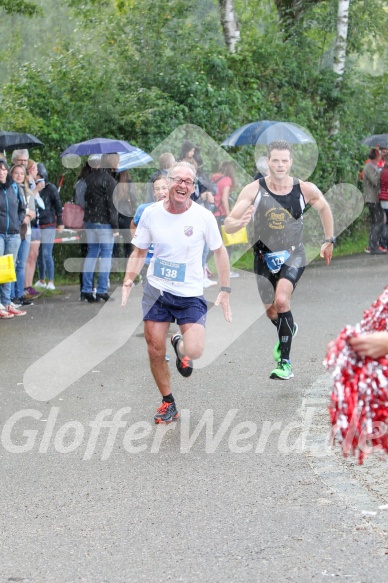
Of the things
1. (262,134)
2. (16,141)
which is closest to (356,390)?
(16,141)

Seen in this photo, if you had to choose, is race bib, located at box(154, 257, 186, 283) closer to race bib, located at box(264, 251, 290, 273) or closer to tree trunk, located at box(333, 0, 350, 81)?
race bib, located at box(264, 251, 290, 273)

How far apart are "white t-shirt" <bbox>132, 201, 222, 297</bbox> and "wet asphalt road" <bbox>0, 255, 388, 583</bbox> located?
99 centimetres

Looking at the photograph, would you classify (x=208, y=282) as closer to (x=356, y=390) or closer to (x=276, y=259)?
(x=276, y=259)

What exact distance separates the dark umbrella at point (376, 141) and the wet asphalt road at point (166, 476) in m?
10.5

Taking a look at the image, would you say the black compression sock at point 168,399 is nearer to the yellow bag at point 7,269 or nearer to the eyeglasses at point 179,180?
the eyeglasses at point 179,180

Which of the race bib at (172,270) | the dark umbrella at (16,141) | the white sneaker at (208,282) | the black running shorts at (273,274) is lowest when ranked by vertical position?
the white sneaker at (208,282)

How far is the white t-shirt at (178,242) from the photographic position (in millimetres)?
7918

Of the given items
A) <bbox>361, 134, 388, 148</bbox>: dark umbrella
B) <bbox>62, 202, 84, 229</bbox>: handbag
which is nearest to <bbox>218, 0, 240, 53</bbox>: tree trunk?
<bbox>361, 134, 388, 148</bbox>: dark umbrella

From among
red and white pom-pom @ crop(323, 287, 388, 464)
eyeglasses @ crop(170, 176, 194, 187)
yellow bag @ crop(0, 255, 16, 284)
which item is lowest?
yellow bag @ crop(0, 255, 16, 284)

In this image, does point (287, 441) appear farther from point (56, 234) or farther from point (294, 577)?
point (56, 234)

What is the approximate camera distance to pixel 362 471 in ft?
21.9

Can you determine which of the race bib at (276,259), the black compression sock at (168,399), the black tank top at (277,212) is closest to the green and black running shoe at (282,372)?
the race bib at (276,259)

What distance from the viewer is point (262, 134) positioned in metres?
17.9

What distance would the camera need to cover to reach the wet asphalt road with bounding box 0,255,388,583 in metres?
5.16
